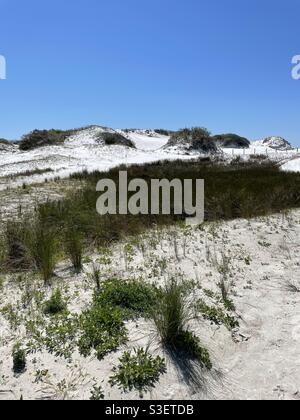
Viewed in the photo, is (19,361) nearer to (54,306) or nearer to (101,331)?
(101,331)

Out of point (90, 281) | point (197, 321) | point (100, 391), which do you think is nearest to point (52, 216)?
point (90, 281)

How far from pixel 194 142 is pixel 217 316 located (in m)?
29.2

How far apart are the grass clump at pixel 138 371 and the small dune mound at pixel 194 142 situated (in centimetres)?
2827

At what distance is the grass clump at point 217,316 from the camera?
4.45m

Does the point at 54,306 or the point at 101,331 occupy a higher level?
the point at 54,306

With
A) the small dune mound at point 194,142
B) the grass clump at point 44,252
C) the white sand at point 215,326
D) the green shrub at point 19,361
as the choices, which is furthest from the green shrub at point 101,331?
the small dune mound at point 194,142

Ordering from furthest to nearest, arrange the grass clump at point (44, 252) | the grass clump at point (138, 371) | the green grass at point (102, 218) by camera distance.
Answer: the green grass at point (102, 218) → the grass clump at point (44, 252) → the grass clump at point (138, 371)

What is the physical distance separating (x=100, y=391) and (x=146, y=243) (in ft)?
12.5

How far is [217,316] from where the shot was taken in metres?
4.53

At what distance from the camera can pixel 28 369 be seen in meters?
3.58

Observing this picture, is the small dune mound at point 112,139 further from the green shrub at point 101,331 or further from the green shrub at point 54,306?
the green shrub at point 101,331

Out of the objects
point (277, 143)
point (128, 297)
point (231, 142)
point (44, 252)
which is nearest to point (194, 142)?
point (231, 142)

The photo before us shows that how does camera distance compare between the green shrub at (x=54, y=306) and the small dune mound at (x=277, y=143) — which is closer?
the green shrub at (x=54, y=306)
